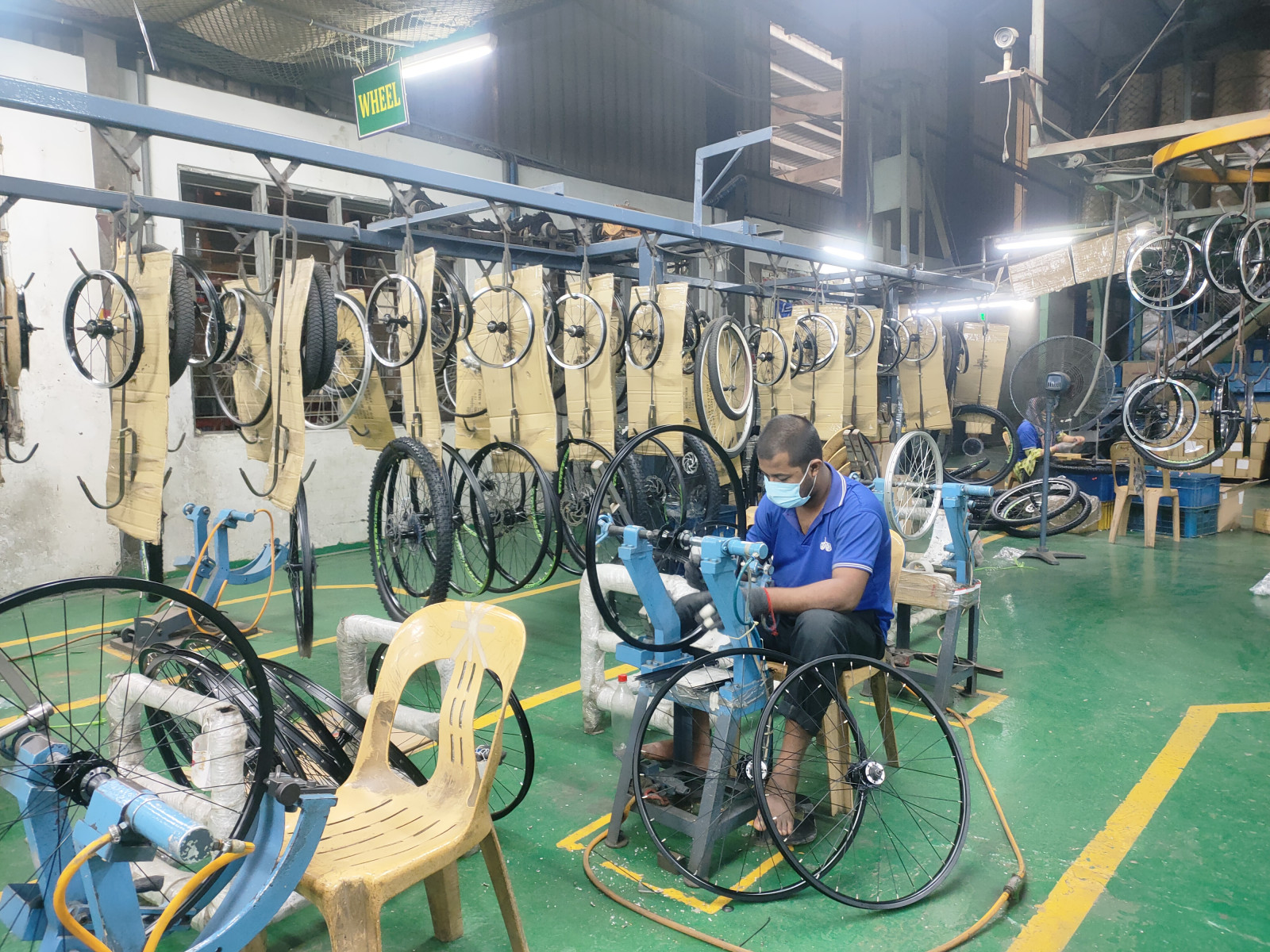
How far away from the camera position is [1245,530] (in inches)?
353

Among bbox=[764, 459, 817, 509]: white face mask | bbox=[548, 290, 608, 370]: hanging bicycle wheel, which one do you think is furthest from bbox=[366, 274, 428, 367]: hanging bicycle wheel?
bbox=[764, 459, 817, 509]: white face mask

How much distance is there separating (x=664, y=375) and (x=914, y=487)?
1758 millimetres

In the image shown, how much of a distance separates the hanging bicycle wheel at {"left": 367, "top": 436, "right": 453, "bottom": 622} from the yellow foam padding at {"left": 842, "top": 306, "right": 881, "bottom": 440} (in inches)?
160

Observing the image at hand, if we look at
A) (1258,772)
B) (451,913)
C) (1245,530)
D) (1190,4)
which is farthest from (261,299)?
(1190,4)

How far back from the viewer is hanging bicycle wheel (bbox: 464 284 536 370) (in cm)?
515

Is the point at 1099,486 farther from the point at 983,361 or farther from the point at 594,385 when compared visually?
the point at 594,385

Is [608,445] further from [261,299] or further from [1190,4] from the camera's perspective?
[1190,4]

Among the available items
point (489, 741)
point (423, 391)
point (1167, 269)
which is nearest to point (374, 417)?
point (423, 391)

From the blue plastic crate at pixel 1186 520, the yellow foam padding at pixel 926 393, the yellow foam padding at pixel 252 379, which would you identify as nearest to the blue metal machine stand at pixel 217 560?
the yellow foam padding at pixel 252 379

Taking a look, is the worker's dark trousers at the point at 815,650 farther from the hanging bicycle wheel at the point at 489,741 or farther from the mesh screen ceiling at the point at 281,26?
the mesh screen ceiling at the point at 281,26

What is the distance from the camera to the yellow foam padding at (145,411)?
399 centimetres

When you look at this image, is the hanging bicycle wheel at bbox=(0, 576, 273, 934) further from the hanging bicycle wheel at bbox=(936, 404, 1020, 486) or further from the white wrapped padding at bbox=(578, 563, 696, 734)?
the hanging bicycle wheel at bbox=(936, 404, 1020, 486)

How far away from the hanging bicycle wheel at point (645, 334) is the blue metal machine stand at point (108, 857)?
12.9ft

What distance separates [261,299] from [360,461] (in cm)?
324
